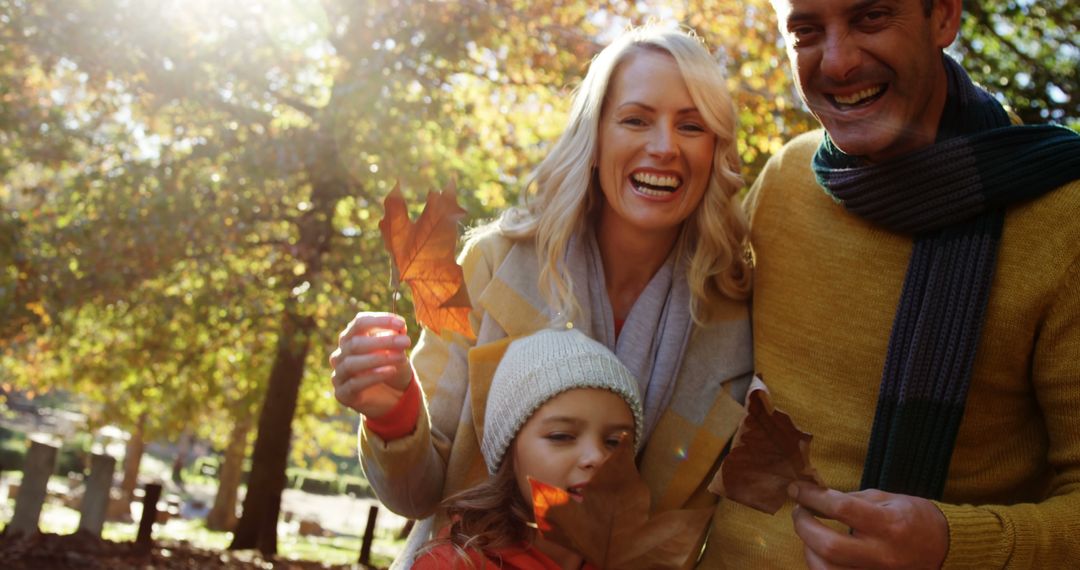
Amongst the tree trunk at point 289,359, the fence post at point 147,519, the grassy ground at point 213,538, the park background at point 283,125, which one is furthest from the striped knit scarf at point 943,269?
the grassy ground at point 213,538

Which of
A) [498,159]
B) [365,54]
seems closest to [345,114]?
[365,54]

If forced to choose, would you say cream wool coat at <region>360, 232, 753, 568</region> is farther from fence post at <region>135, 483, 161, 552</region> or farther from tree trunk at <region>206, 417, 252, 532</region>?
tree trunk at <region>206, 417, 252, 532</region>

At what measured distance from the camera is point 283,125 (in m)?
11.6

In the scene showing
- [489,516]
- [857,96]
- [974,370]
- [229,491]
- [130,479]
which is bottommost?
[130,479]

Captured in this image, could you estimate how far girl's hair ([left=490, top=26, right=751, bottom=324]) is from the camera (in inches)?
114

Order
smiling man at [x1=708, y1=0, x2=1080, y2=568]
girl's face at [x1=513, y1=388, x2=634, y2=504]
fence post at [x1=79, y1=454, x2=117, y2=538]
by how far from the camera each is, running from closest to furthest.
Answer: smiling man at [x1=708, y1=0, x2=1080, y2=568]
girl's face at [x1=513, y1=388, x2=634, y2=504]
fence post at [x1=79, y1=454, x2=117, y2=538]

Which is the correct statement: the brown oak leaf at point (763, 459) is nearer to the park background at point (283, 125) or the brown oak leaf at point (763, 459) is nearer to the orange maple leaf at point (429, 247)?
the orange maple leaf at point (429, 247)

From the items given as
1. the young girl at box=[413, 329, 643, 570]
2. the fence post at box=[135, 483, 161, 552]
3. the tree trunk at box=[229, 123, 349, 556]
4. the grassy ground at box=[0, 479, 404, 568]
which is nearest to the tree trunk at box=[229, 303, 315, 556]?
the tree trunk at box=[229, 123, 349, 556]

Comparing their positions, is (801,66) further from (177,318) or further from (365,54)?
(177,318)

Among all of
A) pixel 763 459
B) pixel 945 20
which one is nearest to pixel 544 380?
pixel 763 459

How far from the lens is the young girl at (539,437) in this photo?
2484 mm

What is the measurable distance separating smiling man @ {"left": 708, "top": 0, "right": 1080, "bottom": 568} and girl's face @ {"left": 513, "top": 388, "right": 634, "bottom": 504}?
0.38 metres

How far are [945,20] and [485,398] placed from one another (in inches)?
58.1

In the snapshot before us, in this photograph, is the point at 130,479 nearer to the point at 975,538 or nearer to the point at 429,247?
the point at 429,247
